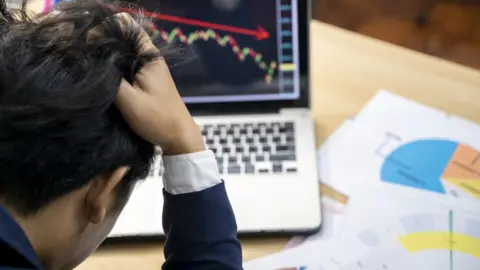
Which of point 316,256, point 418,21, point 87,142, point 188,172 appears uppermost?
point 87,142

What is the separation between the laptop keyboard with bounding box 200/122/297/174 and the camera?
2.92 ft

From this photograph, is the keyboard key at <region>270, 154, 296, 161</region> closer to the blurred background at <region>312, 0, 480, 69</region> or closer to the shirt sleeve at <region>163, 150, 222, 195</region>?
the shirt sleeve at <region>163, 150, 222, 195</region>

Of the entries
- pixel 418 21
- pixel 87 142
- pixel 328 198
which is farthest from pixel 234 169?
pixel 418 21

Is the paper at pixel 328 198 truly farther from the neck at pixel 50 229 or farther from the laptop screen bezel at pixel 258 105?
the neck at pixel 50 229

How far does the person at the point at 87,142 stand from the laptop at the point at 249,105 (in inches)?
5.2

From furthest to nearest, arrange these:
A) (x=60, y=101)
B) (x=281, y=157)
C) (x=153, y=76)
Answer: (x=281, y=157) < (x=153, y=76) < (x=60, y=101)

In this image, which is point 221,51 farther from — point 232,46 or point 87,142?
point 87,142

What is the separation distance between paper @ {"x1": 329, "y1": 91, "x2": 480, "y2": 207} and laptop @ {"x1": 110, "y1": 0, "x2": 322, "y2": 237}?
6 centimetres

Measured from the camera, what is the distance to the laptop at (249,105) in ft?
2.77

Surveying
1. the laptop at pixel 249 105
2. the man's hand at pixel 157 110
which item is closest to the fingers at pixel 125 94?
the man's hand at pixel 157 110

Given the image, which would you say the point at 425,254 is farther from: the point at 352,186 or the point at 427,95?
the point at 427,95

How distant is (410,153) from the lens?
91 cm

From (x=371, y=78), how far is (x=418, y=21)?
1.04m

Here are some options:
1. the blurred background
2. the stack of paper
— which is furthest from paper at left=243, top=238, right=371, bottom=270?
the blurred background
